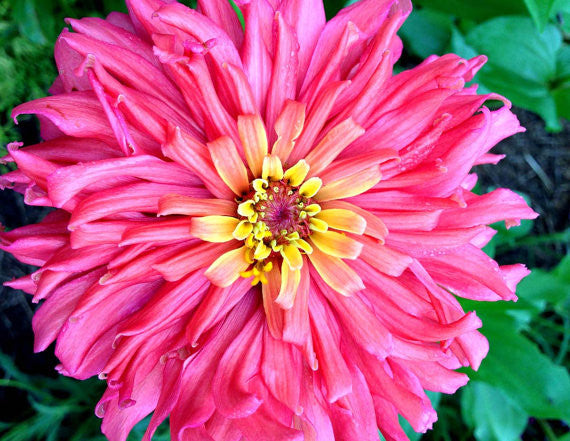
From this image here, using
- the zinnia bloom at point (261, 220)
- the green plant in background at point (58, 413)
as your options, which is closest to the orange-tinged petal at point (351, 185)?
the zinnia bloom at point (261, 220)

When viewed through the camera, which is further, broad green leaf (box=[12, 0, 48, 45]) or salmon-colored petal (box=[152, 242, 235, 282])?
broad green leaf (box=[12, 0, 48, 45])

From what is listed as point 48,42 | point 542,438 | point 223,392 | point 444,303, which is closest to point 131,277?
point 223,392

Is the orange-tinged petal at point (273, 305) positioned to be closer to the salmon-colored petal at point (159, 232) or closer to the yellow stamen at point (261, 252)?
the yellow stamen at point (261, 252)

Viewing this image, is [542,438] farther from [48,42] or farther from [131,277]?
[48,42]

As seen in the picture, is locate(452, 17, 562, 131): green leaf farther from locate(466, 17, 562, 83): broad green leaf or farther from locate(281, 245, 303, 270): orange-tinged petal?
locate(281, 245, 303, 270): orange-tinged petal

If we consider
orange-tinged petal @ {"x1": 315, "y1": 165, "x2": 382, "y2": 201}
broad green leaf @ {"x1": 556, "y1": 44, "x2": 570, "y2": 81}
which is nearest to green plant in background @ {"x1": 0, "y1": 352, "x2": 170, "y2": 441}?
orange-tinged petal @ {"x1": 315, "y1": 165, "x2": 382, "y2": 201}

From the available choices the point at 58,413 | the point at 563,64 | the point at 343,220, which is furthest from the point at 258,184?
the point at 563,64
